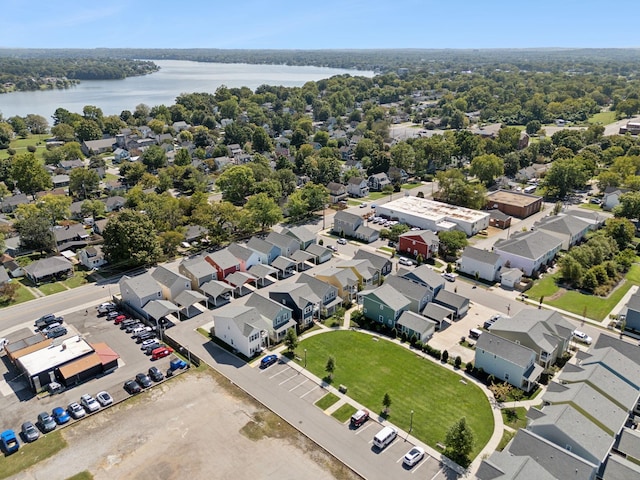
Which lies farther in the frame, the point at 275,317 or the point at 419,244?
the point at 419,244

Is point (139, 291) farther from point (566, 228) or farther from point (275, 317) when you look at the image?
point (566, 228)

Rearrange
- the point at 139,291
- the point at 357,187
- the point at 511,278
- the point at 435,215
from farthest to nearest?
the point at 357,187
the point at 435,215
the point at 511,278
the point at 139,291

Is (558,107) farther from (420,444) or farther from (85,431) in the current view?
(85,431)

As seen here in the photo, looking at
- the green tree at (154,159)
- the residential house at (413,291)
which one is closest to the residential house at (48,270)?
the residential house at (413,291)

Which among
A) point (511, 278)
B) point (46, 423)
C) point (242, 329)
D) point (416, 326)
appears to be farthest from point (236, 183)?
point (46, 423)

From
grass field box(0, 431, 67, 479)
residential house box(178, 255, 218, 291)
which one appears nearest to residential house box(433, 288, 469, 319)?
residential house box(178, 255, 218, 291)

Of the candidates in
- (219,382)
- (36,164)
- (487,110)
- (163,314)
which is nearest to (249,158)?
(36,164)

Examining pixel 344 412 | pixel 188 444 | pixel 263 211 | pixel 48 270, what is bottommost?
pixel 344 412
